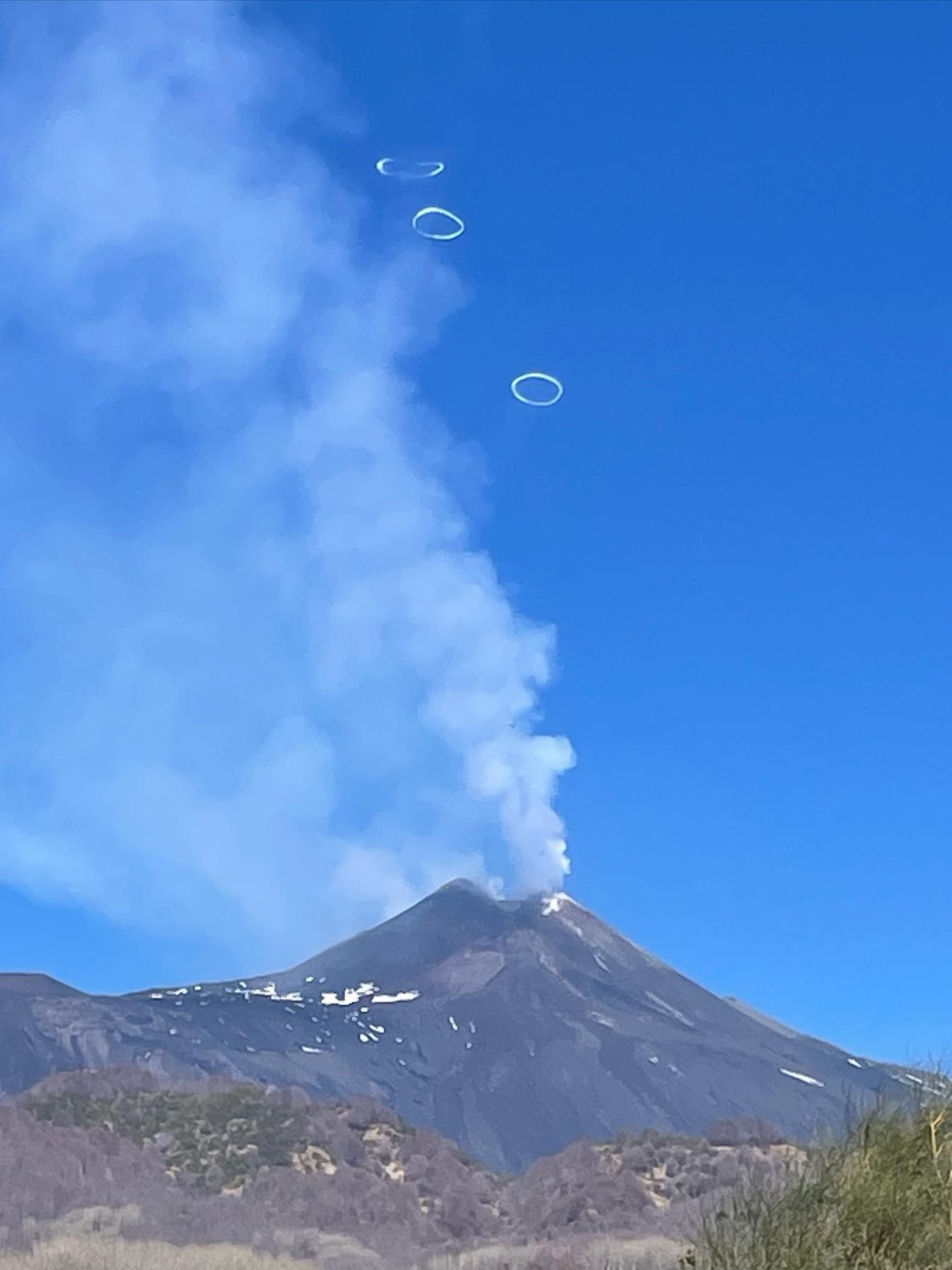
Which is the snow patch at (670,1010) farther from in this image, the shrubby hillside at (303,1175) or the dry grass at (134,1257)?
the dry grass at (134,1257)

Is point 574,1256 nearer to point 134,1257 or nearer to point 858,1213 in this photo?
point 134,1257

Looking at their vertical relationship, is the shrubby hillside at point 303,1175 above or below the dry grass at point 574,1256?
above

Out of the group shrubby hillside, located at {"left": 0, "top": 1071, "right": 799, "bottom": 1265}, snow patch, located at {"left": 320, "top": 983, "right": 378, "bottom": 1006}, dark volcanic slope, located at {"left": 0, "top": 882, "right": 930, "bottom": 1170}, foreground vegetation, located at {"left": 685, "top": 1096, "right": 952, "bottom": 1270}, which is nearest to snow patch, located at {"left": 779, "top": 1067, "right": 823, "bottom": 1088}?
dark volcanic slope, located at {"left": 0, "top": 882, "right": 930, "bottom": 1170}

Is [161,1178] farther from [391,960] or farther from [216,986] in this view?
[391,960]

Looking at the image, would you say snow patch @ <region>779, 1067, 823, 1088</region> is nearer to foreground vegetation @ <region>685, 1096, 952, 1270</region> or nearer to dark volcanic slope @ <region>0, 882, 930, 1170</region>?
dark volcanic slope @ <region>0, 882, 930, 1170</region>

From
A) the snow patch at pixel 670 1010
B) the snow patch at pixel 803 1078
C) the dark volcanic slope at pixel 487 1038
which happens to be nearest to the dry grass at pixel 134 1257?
the dark volcanic slope at pixel 487 1038
